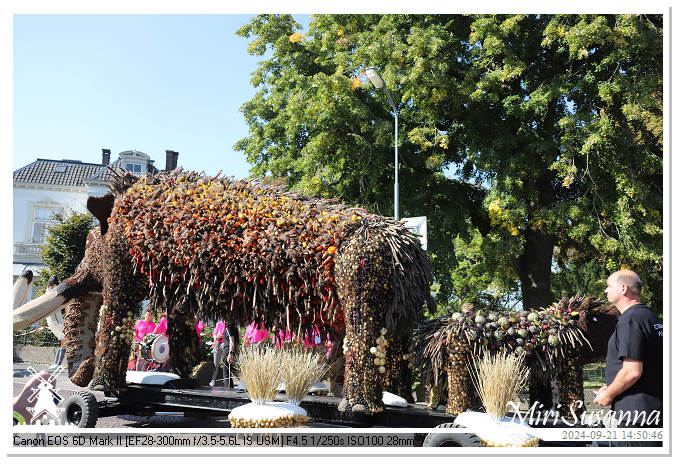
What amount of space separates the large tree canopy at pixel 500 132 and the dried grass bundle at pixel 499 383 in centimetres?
691

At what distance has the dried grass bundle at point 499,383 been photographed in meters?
4.35

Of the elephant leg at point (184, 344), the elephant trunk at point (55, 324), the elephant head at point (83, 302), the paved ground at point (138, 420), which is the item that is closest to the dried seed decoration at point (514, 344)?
the paved ground at point (138, 420)

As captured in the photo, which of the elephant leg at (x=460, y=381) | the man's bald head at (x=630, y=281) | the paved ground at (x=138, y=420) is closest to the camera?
the man's bald head at (x=630, y=281)

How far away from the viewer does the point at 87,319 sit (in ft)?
23.5

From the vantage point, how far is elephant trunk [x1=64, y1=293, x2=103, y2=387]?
22.9 feet

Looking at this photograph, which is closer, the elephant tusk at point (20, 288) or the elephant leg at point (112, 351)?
the elephant leg at point (112, 351)

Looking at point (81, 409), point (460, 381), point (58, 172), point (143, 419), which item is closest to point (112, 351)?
point (81, 409)

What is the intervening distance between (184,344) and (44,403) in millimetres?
2561

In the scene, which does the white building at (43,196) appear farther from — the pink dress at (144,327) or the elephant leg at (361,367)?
the elephant leg at (361,367)

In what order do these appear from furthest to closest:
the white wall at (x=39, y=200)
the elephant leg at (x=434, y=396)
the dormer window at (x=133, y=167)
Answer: the dormer window at (x=133, y=167), the white wall at (x=39, y=200), the elephant leg at (x=434, y=396)

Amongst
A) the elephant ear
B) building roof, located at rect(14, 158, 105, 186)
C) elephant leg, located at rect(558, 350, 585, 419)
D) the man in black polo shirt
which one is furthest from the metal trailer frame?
building roof, located at rect(14, 158, 105, 186)
